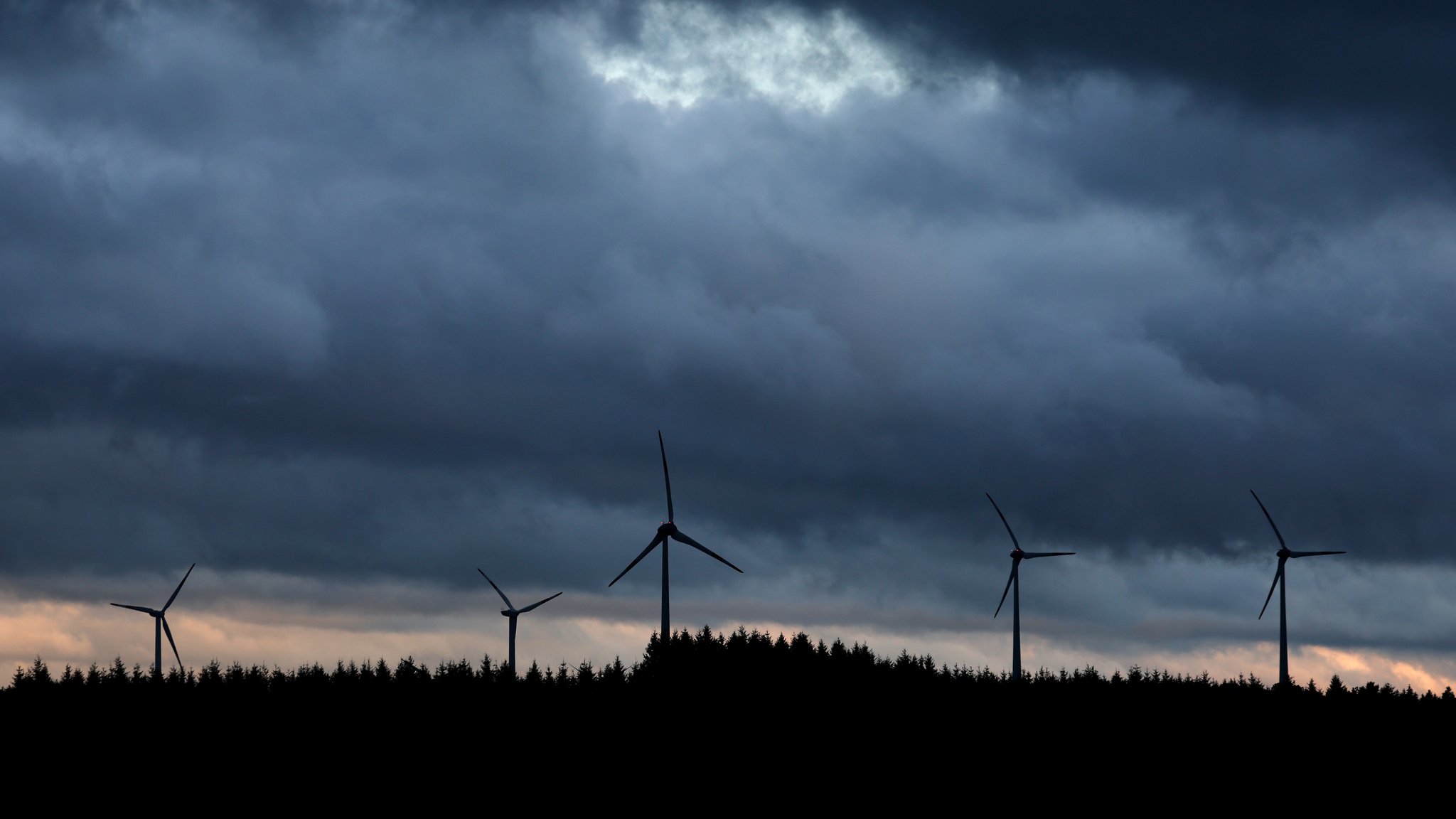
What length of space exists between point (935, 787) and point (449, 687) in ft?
166

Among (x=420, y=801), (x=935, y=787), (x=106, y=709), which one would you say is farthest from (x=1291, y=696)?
(x=106, y=709)

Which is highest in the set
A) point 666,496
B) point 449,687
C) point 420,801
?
point 666,496

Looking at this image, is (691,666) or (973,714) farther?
(691,666)

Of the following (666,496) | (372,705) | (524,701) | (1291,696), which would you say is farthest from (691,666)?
(1291,696)

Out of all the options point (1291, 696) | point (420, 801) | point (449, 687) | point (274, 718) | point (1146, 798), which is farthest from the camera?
point (1291, 696)

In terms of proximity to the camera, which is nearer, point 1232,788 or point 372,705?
point 1232,788

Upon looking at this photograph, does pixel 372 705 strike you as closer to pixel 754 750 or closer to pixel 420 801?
pixel 420 801

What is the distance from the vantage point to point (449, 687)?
14575 centimetres

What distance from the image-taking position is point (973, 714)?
148 metres

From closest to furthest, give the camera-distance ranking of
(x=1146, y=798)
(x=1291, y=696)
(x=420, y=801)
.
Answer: (x=420, y=801) → (x=1146, y=798) → (x=1291, y=696)

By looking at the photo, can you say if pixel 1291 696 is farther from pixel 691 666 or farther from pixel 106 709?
Result: pixel 106 709

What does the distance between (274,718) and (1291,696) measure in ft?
346

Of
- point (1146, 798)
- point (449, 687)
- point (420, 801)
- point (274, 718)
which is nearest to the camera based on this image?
point (420, 801)

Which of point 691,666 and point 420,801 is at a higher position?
point 691,666
